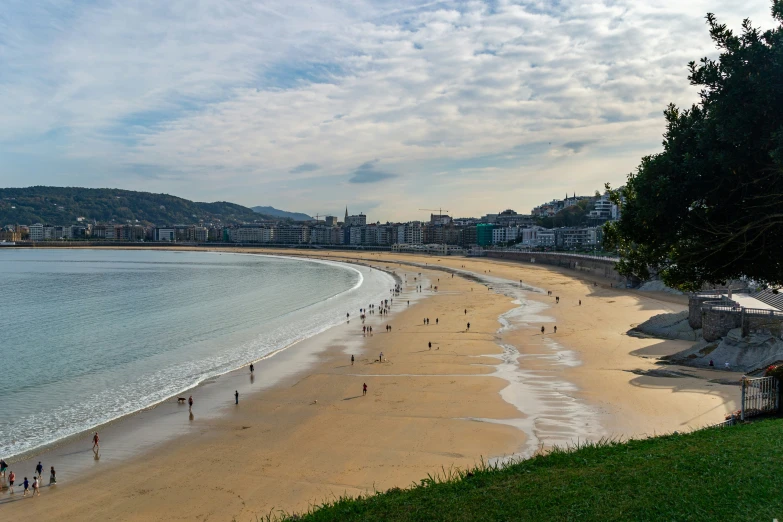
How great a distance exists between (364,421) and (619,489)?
1099cm

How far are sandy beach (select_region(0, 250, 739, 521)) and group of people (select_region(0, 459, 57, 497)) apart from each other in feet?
0.73

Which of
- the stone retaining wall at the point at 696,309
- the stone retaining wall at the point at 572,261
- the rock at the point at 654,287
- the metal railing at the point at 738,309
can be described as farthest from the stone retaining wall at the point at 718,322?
the stone retaining wall at the point at 572,261

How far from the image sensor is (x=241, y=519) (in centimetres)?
1162

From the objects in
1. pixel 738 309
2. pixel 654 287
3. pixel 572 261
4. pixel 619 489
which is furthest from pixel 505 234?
pixel 619 489

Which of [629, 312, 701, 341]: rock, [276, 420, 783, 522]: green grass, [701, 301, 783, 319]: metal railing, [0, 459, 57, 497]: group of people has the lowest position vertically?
[0, 459, 57, 497]: group of people

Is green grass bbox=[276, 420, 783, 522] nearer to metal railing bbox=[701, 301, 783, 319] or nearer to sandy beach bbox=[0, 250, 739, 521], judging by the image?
sandy beach bbox=[0, 250, 739, 521]

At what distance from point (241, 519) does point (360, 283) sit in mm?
60066

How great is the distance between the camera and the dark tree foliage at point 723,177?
9648 millimetres

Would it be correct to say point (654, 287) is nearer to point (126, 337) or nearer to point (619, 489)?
point (126, 337)

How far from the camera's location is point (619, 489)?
25.1ft

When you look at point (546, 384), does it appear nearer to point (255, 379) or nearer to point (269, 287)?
point (255, 379)

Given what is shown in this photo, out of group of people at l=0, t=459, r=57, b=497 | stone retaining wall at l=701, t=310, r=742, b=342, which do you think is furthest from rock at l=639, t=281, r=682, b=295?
group of people at l=0, t=459, r=57, b=497

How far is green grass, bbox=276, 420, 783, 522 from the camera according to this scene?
6.93 metres

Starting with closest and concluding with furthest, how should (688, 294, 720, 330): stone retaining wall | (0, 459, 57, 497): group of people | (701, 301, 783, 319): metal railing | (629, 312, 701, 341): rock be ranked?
(0, 459, 57, 497): group of people < (701, 301, 783, 319): metal railing < (688, 294, 720, 330): stone retaining wall < (629, 312, 701, 341): rock
